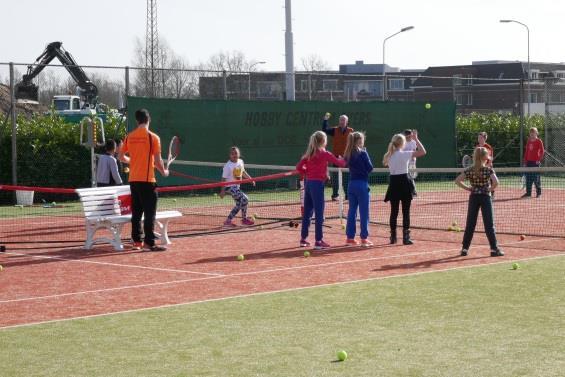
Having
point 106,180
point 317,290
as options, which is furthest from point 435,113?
point 317,290

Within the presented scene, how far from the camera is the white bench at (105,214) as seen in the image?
51.3ft

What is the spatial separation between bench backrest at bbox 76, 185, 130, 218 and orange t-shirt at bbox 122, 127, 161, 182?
0.91 metres

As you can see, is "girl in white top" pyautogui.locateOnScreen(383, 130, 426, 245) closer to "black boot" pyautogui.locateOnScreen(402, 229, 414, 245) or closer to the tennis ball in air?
"black boot" pyautogui.locateOnScreen(402, 229, 414, 245)

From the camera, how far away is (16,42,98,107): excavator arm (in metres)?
27.5

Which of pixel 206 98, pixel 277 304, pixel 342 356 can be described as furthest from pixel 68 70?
pixel 342 356

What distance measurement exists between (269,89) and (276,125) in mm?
2594

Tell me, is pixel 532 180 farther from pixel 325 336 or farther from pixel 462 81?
pixel 462 81

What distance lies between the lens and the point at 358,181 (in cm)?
1573

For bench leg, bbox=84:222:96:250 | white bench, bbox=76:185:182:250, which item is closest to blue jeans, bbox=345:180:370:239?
white bench, bbox=76:185:182:250

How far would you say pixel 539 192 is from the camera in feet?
85.7

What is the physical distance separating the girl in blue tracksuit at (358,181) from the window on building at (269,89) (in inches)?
648

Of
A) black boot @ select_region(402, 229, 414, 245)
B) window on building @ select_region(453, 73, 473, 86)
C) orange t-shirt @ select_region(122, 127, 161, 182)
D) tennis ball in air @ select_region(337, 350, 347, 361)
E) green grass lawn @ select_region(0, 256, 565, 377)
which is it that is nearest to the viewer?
green grass lawn @ select_region(0, 256, 565, 377)

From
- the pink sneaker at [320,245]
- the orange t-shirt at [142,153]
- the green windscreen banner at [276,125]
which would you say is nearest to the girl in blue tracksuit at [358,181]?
the pink sneaker at [320,245]

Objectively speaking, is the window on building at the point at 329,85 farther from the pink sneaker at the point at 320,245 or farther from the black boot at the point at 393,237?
the pink sneaker at the point at 320,245
